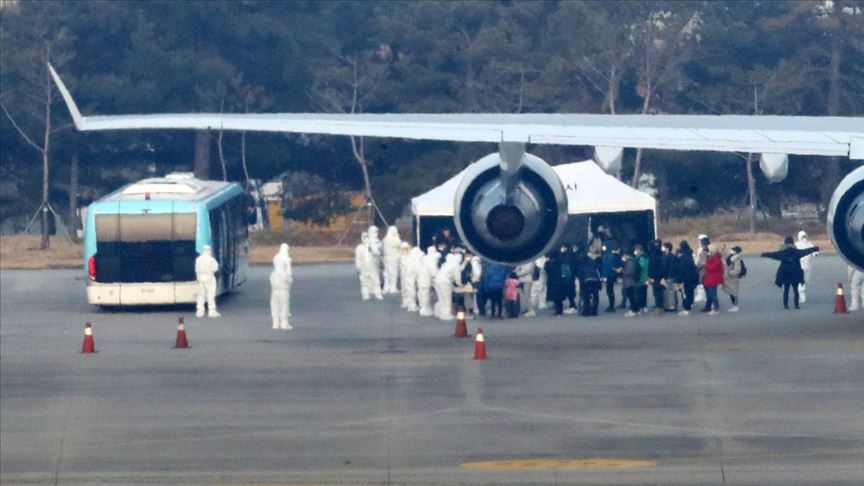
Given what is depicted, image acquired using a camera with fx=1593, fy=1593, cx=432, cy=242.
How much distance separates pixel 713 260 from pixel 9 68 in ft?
102

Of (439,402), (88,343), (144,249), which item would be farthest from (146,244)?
(439,402)

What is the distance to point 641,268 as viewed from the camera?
3052 cm

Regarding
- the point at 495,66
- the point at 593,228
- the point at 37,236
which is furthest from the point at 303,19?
the point at 593,228

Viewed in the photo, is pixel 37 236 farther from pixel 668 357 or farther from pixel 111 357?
pixel 668 357

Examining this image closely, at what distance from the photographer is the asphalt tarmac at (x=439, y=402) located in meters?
14.1

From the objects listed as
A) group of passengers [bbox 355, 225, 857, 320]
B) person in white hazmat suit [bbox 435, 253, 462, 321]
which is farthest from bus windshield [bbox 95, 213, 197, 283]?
person in white hazmat suit [bbox 435, 253, 462, 321]

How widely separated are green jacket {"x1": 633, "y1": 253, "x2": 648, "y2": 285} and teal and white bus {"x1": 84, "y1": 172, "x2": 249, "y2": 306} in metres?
9.31

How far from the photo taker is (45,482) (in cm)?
1336

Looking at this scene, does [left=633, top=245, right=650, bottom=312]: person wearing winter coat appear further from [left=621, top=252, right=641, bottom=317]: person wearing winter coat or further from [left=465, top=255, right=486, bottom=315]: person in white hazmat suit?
[left=465, top=255, right=486, bottom=315]: person in white hazmat suit

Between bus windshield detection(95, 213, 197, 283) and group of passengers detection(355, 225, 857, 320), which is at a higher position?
bus windshield detection(95, 213, 197, 283)

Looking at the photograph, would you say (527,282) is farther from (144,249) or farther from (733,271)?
(144,249)

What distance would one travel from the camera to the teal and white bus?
33.2m

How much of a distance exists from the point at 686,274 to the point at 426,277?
504cm

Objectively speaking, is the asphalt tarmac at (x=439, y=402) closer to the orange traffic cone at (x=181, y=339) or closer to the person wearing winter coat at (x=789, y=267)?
the orange traffic cone at (x=181, y=339)
